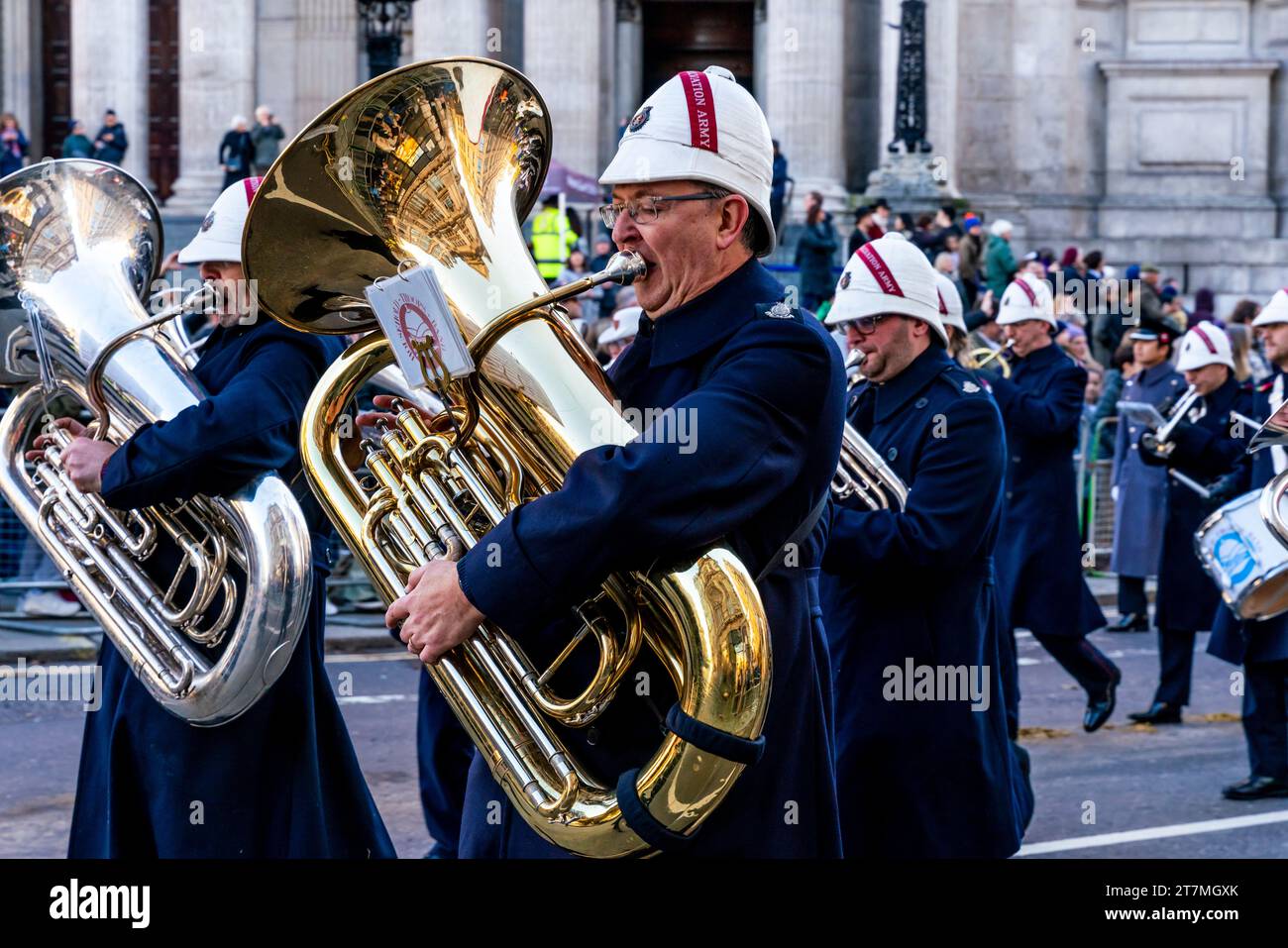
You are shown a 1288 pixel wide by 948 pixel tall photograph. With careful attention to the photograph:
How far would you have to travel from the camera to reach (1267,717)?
321 inches

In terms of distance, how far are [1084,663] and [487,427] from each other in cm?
616

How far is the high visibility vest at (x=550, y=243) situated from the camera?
19.9m

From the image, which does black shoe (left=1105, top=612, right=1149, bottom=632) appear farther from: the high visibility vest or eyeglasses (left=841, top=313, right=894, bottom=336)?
the high visibility vest

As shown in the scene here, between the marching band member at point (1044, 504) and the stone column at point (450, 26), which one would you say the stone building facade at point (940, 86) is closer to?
the stone column at point (450, 26)

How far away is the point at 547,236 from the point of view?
20234mm

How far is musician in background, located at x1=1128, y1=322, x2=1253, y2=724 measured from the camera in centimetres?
947

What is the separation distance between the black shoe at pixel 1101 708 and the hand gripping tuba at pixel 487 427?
19.4 ft

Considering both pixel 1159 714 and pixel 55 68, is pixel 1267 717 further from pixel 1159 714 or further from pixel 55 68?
pixel 55 68

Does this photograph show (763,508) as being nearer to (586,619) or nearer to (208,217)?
(586,619)

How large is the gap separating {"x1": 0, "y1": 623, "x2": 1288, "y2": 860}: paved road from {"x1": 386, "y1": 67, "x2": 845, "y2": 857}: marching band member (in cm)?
364

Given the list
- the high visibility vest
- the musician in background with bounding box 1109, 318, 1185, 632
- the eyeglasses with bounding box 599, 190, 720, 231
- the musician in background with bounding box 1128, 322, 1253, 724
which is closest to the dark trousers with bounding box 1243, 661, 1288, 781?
the musician in background with bounding box 1128, 322, 1253, 724

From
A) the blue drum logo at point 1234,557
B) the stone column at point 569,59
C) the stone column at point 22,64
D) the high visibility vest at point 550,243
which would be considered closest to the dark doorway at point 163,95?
the stone column at point 22,64

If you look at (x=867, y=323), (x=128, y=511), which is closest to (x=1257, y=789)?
(x=867, y=323)
